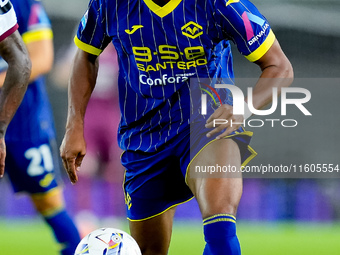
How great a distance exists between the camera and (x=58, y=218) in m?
4.04

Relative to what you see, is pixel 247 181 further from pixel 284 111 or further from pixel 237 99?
pixel 237 99

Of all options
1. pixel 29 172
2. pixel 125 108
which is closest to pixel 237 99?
pixel 125 108

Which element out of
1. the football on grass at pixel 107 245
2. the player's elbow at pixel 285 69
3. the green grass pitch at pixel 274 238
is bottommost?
the green grass pitch at pixel 274 238

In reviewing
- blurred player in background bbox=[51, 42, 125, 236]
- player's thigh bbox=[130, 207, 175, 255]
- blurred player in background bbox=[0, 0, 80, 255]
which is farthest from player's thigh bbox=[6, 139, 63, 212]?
player's thigh bbox=[130, 207, 175, 255]

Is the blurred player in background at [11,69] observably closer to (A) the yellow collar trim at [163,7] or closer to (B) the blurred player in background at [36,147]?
(A) the yellow collar trim at [163,7]

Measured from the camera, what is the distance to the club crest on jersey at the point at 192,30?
2.72 metres

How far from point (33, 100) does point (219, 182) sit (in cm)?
187

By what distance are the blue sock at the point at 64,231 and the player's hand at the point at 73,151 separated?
3.59 ft

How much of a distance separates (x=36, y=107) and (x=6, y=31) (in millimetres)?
1089

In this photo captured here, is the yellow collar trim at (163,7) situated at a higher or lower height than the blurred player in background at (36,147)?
higher

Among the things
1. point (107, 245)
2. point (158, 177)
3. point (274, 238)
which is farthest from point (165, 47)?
point (274, 238)

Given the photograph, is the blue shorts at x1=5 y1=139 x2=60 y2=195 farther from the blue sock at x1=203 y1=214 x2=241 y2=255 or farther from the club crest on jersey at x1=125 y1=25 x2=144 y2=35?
the blue sock at x1=203 y1=214 x2=241 y2=255

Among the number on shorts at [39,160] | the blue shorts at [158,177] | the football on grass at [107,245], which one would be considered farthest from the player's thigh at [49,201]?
the football on grass at [107,245]

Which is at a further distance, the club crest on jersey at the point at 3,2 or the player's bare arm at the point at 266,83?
the club crest on jersey at the point at 3,2
